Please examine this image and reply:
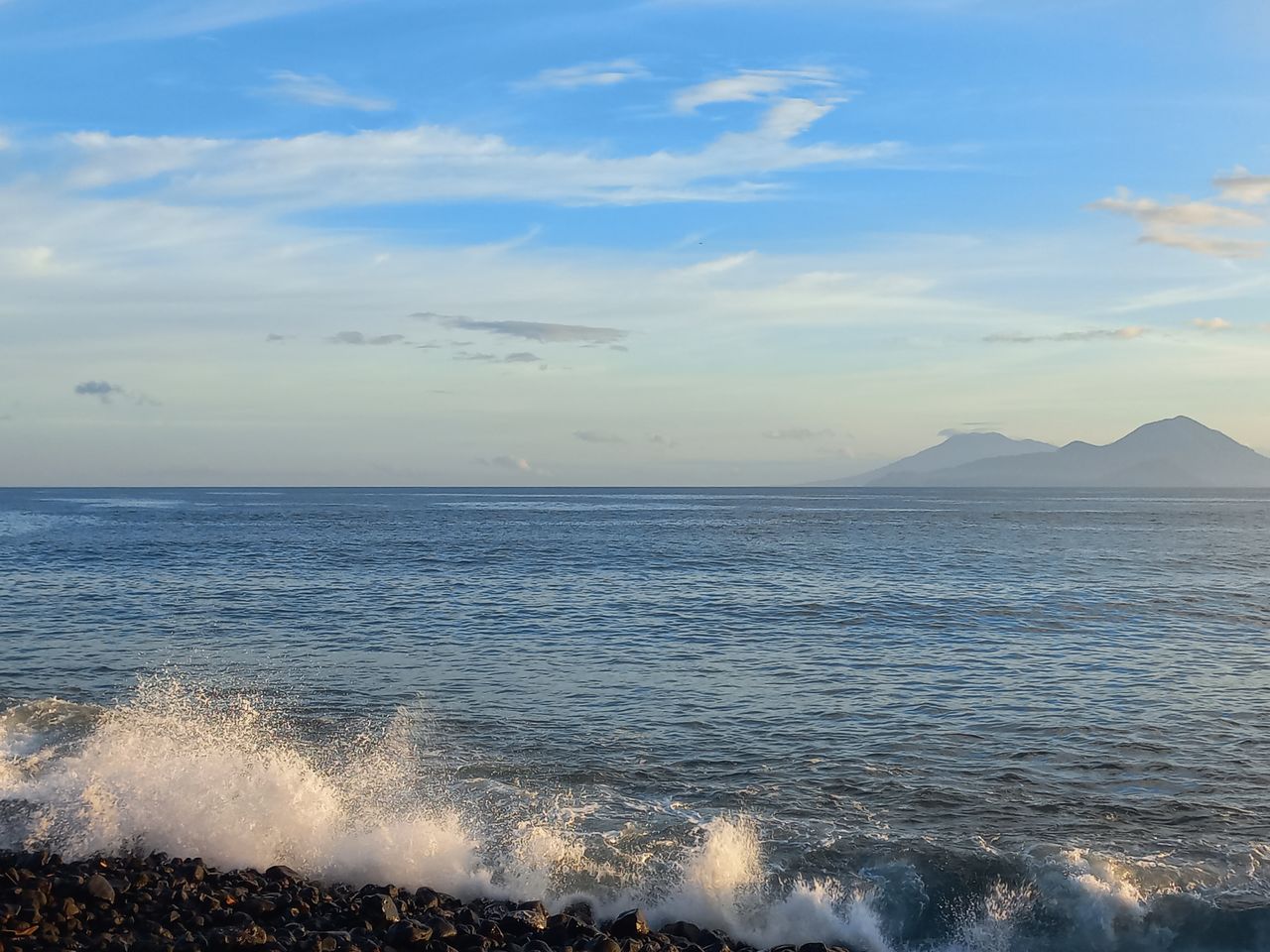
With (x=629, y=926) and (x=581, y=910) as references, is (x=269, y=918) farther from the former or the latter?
(x=629, y=926)

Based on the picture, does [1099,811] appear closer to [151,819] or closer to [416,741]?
[416,741]

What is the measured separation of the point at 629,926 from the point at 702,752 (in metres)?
7.64

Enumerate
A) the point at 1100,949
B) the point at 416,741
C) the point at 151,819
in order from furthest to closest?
the point at 416,741 < the point at 151,819 < the point at 1100,949

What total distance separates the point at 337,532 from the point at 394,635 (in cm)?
6685

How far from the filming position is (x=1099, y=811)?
56.1 feet

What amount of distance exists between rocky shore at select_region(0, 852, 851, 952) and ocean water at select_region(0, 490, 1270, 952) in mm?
1114

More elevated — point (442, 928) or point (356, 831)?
point (442, 928)

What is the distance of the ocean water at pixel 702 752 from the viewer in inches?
571

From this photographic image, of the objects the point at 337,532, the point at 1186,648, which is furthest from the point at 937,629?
the point at 337,532

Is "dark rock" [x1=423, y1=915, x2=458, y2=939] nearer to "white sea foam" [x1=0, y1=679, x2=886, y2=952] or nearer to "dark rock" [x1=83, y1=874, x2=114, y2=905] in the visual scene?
"white sea foam" [x1=0, y1=679, x2=886, y2=952]

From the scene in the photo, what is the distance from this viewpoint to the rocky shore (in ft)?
38.7

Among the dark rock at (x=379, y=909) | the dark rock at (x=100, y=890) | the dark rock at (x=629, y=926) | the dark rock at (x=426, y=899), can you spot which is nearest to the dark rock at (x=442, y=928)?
the dark rock at (x=379, y=909)

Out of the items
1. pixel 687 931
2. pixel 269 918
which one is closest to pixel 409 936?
pixel 269 918

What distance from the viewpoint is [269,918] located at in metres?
12.9
